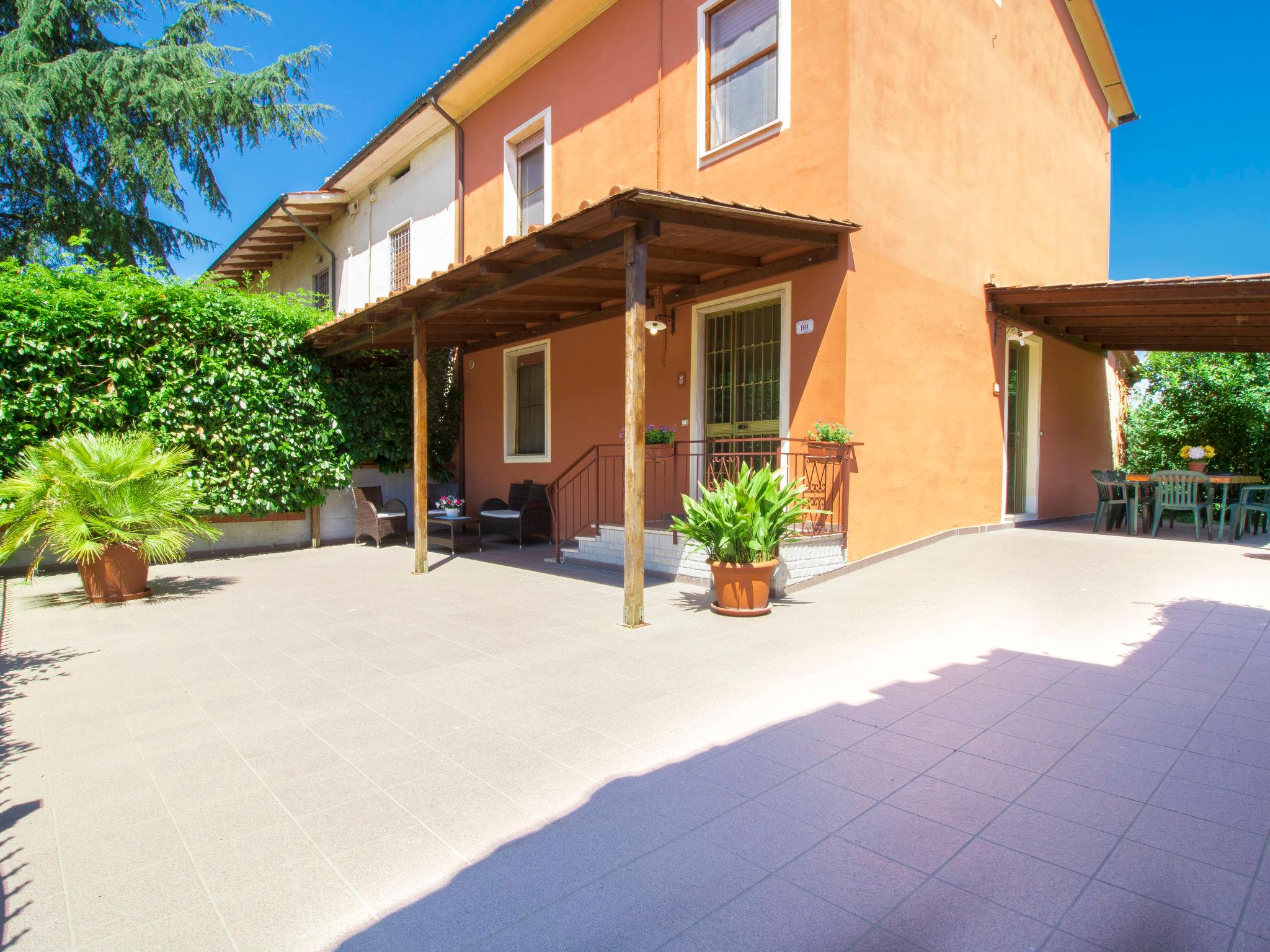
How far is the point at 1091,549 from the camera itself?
7648 mm

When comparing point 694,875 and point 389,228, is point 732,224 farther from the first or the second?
point 389,228

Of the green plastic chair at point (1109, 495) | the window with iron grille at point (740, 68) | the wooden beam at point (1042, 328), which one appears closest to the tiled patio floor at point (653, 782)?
the green plastic chair at point (1109, 495)

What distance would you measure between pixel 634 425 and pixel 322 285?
47.2ft

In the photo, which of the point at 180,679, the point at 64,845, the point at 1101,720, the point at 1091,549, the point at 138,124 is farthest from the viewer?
the point at 138,124

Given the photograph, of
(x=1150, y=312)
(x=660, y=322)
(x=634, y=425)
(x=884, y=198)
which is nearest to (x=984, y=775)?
(x=634, y=425)

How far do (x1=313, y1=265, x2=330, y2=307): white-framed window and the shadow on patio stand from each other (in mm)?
16221

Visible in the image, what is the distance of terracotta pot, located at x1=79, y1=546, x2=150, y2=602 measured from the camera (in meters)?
6.45

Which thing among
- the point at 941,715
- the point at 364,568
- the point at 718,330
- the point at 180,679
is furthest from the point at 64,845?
the point at 718,330

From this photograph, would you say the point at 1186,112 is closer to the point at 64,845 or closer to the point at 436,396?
the point at 436,396

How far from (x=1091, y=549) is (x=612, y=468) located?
17.7 feet

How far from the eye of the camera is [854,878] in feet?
7.25

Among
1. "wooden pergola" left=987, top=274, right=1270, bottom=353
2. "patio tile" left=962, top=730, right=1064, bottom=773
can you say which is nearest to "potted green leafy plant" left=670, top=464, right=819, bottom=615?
"patio tile" left=962, top=730, right=1064, bottom=773

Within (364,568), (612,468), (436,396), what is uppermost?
(436,396)

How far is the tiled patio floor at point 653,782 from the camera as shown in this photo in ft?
6.70
